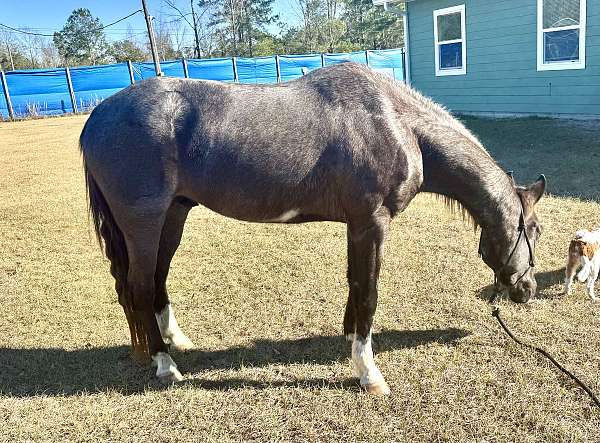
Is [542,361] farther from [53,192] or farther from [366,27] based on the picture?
[366,27]

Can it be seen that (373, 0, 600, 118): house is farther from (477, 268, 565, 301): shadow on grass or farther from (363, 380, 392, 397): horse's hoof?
(363, 380, 392, 397): horse's hoof

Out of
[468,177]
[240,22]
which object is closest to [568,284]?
[468,177]

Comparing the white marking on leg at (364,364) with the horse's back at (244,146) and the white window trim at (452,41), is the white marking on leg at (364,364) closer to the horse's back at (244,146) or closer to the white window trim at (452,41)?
the horse's back at (244,146)

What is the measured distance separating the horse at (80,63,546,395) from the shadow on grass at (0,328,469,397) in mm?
193

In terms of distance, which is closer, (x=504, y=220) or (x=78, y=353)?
(x=504, y=220)

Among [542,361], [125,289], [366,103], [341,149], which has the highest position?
[366,103]

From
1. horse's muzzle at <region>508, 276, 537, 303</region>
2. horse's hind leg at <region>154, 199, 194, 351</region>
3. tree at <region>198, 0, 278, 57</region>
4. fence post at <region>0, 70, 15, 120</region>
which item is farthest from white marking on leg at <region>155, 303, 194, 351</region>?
tree at <region>198, 0, 278, 57</region>

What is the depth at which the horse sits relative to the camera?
260cm

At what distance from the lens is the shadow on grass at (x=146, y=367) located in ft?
9.45

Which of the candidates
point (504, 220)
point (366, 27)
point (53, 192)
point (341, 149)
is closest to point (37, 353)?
point (341, 149)

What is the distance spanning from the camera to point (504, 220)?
295 centimetres

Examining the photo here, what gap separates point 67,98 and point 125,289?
806 inches

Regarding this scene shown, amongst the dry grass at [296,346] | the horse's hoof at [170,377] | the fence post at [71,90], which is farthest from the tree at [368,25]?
the horse's hoof at [170,377]

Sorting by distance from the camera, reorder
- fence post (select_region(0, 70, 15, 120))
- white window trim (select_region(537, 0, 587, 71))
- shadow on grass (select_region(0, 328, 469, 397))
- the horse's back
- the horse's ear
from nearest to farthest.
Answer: the horse's back
shadow on grass (select_region(0, 328, 469, 397))
the horse's ear
white window trim (select_region(537, 0, 587, 71))
fence post (select_region(0, 70, 15, 120))
